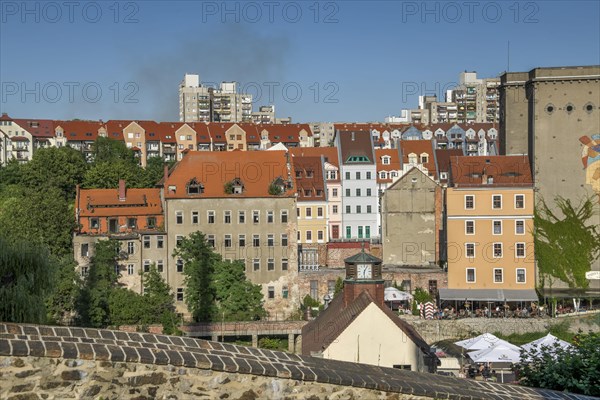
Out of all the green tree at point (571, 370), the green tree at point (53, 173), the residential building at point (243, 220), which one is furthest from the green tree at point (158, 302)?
the green tree at point (571, 370)

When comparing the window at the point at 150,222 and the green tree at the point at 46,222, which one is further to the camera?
the green tree at the point at 46,222

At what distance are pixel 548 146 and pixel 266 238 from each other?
17601 mm

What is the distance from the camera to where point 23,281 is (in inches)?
1093

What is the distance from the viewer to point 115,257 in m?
50.6

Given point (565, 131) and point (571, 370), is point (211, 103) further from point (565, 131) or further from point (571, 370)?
point (571, 370)

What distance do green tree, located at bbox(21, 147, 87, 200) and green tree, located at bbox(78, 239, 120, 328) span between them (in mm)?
28942

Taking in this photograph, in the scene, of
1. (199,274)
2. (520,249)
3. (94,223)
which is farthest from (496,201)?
(94,223)

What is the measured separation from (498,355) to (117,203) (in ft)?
98.3

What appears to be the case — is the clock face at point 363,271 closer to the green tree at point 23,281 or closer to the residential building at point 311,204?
the green tree at point 23,281

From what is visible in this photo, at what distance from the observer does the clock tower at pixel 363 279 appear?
31.4 m

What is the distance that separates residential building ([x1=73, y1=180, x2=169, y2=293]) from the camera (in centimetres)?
5119

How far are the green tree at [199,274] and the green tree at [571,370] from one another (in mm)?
35609

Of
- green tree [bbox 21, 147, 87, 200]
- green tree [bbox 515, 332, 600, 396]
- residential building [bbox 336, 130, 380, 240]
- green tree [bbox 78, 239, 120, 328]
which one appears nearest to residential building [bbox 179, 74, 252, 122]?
green tree [bbox 21, 147, 87, 200]

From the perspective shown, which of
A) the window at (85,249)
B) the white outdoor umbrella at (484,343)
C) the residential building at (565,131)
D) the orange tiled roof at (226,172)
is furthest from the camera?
the orange tiled roof at (226,172)
